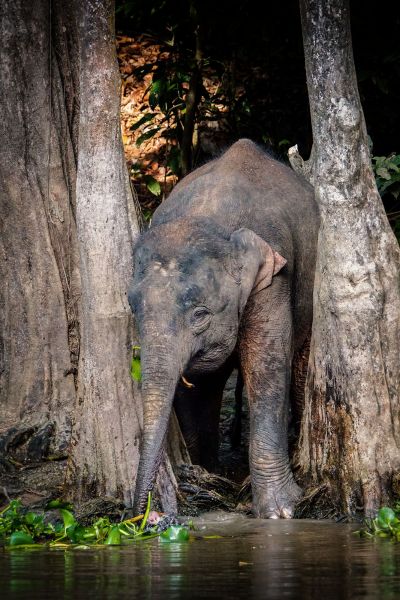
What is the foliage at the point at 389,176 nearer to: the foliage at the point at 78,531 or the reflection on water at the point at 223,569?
the reflection on water at the point at 223,569

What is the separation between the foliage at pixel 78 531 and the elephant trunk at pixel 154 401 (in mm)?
133

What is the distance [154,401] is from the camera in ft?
29.5

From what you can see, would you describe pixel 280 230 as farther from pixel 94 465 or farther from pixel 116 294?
pixel 94 465

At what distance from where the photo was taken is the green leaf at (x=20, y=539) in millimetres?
8383

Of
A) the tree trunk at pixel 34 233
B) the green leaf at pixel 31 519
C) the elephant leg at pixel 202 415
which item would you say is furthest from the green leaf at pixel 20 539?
the elephant leg at pixel 202 415

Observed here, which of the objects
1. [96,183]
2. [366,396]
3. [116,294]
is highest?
[96,183]

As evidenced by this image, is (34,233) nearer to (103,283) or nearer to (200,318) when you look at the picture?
(103,283)

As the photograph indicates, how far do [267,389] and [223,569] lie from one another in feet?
10.5

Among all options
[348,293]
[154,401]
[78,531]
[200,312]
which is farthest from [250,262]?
[78,531]

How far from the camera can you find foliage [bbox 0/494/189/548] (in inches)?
330

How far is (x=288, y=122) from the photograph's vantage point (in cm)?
1582

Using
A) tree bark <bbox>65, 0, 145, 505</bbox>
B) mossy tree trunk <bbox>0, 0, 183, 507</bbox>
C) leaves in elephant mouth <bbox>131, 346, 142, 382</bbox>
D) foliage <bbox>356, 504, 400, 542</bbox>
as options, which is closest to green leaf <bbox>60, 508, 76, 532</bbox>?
tree bark <bbox>65, 0, 145, 505</bbox>

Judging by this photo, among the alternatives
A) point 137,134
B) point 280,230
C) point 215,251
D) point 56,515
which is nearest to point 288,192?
point 280,230

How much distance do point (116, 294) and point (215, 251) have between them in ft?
2.53
